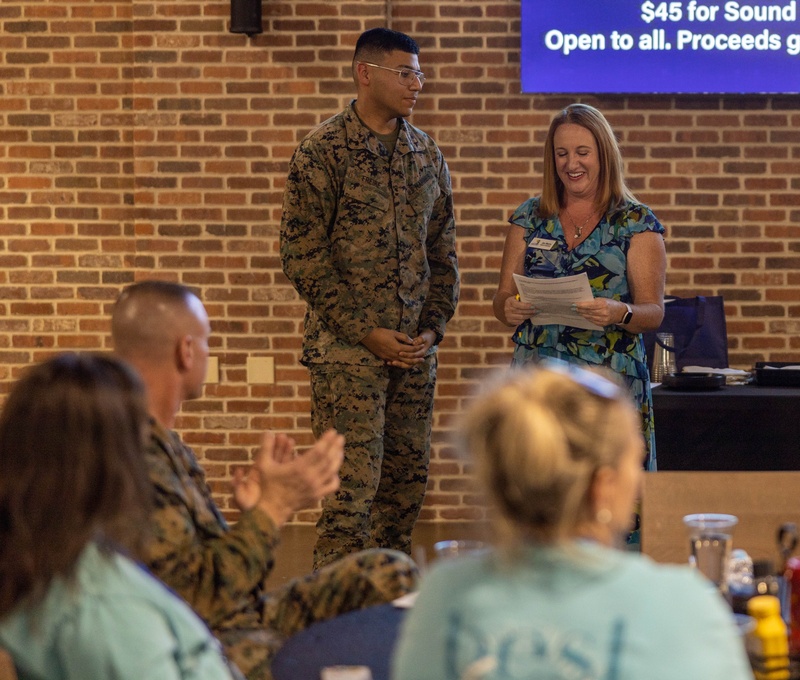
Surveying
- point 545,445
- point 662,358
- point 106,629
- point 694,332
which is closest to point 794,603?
point 545,445

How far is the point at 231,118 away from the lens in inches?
204

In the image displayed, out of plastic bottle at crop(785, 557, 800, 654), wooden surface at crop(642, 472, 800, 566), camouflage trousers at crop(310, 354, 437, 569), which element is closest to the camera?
plastic bottle at crop(785, 557, 800, 654)

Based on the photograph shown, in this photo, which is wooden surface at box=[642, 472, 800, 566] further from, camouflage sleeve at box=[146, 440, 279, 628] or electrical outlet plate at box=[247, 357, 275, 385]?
electrical outlet plate at box=[247, 357, 275, 385]

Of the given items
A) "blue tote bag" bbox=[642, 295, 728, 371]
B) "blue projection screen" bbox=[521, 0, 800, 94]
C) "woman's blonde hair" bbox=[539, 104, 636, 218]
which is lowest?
"blue tote bag" bbox=[642, 295, 728, 371]

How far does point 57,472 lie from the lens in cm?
139

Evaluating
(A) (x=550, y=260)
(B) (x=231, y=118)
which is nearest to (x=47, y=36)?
(B) (x=231, y=118)

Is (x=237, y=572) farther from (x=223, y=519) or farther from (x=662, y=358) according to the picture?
(x=662, y=358)

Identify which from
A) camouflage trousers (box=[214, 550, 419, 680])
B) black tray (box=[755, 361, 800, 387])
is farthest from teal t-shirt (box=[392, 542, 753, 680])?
black tray (box=[755, 361, 800, 387])

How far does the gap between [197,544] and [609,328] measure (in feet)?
6.13

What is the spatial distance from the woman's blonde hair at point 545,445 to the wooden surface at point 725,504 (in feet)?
3.58

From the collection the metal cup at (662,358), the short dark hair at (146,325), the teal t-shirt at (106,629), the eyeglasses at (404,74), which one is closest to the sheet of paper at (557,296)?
the eyeglasses at (404,74)

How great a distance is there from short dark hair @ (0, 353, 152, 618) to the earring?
1.99ft

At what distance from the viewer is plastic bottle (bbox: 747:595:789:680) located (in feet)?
5.12

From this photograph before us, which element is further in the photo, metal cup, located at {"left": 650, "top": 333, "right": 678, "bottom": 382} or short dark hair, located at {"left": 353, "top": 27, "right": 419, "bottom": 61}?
metal cup, located at {"left": 650, "top": 333, "right": 678, "bottom": 382}
